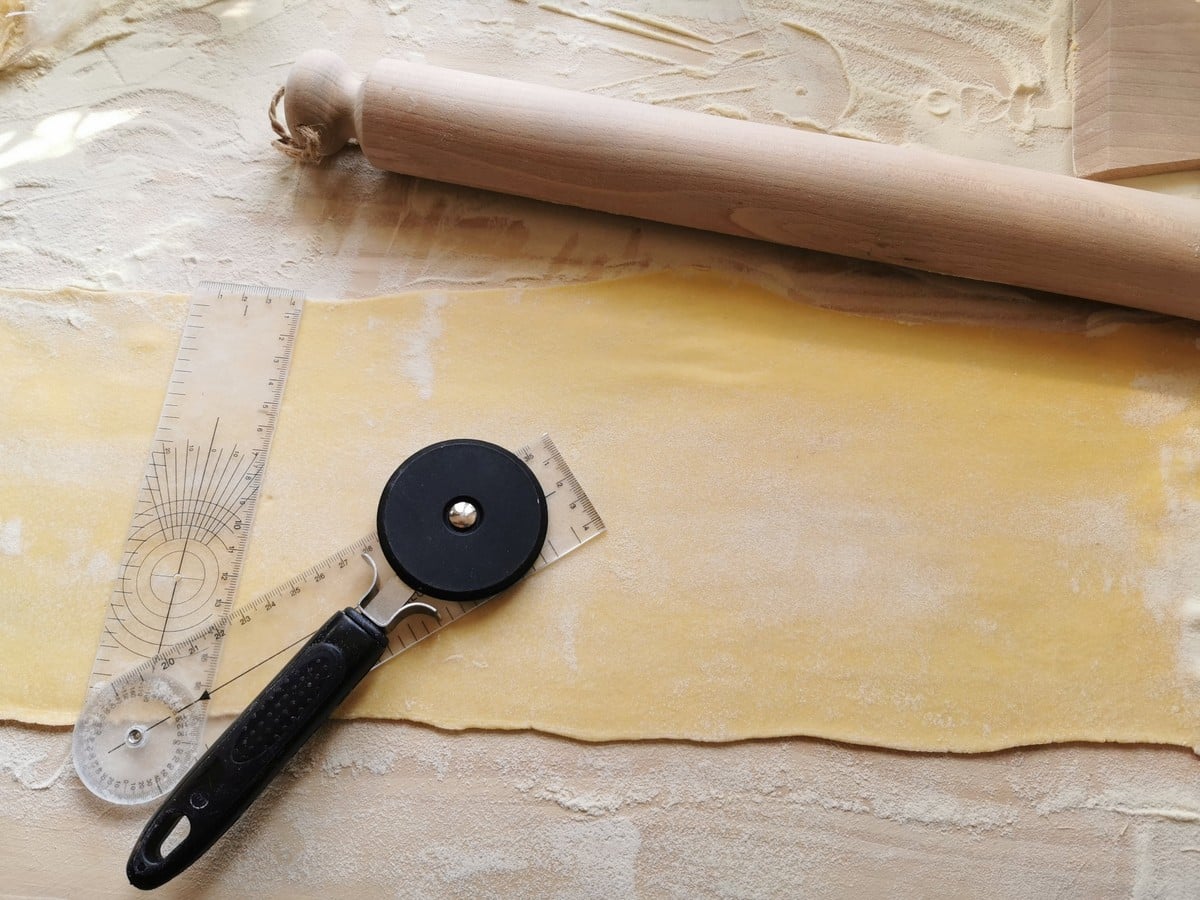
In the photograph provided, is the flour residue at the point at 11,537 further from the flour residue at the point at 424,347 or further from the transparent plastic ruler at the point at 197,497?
the flour residue at the point at 424,347

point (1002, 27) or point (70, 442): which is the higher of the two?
point (1002, 27)

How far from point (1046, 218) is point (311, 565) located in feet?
4.00

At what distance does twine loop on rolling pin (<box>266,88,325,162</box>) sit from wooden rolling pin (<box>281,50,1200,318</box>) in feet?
0.15

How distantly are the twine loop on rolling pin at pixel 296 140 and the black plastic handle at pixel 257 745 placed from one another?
0.78m

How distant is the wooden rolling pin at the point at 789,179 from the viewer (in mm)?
1310

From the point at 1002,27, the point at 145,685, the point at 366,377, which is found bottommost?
the point at 145,685

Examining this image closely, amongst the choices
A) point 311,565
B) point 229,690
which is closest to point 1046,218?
point 311,565

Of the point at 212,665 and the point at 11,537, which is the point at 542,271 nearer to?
the point at 212,665

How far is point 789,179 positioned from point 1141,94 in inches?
26.8

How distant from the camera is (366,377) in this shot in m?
1.33

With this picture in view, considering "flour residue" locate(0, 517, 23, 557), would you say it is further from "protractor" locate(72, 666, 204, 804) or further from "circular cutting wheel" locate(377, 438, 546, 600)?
"circular cutting wheel" locate(377, 438, 546, 600)

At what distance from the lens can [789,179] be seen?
131 centimetres

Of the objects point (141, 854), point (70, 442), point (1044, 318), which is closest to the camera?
point (141, 854)

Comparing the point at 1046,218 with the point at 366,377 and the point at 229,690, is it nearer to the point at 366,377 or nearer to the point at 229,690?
the point at 366,377
